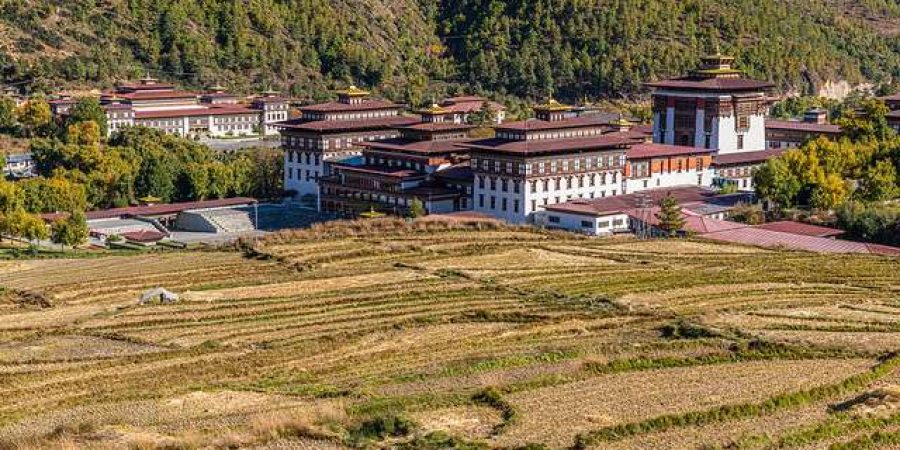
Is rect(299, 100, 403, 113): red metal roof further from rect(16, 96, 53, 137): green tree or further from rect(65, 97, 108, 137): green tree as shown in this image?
rect(16, 96, 53, 137): green tree

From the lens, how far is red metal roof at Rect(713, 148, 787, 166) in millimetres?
65750

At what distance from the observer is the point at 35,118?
77.1 metres

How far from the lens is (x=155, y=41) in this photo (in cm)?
9700

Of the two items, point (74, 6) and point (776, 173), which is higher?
point (74, 6)

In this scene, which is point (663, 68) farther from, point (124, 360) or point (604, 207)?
point (124, 360)

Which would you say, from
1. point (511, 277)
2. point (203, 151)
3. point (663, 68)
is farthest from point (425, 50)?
point (511, 277)

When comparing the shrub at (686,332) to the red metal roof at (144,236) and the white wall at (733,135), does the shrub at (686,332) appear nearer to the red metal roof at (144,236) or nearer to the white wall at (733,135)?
the red metal roof at (144,236)

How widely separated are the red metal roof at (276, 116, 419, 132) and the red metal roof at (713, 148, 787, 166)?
14.5 metres

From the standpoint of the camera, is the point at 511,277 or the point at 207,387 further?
the point at 511,277

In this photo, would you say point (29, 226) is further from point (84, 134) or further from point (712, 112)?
point (712, 112)

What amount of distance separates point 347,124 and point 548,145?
14.6 metres

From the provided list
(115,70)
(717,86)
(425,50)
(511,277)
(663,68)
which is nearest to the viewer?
(511,277)

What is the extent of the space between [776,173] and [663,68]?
44.5 meters

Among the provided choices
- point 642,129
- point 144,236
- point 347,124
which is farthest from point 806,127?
point 144,236
